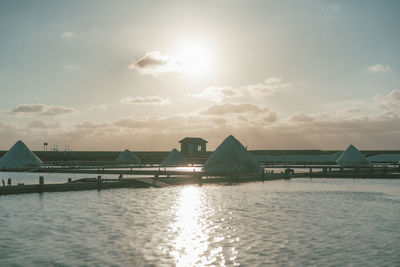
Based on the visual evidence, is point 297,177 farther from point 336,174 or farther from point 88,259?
point 88,259

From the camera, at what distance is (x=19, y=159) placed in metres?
87.6

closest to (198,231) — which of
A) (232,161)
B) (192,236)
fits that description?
(192,236)

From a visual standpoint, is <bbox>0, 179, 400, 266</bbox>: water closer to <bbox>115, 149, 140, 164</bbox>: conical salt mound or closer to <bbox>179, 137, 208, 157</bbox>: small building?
<bbox>115, 149, 140, 164</bbox>: conical salt mound

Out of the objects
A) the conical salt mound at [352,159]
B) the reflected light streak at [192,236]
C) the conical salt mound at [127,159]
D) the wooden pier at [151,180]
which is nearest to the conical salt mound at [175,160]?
the conical salt mound at [127,159]

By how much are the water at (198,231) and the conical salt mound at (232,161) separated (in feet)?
96.4

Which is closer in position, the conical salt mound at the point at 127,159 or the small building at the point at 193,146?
the conical salt mound at the point at 127,159

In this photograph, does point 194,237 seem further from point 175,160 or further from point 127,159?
point 127,159

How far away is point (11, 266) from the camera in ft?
50.5

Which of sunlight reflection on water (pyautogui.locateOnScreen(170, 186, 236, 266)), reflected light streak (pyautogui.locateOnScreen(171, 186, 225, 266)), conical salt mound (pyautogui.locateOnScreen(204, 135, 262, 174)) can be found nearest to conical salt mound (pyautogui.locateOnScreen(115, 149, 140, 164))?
conical salt mound (pyautogui.locateOnScreen(204, 135, 262, 174))

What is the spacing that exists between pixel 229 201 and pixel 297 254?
19.5 metres

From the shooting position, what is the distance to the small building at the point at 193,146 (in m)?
141

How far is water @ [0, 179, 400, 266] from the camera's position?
655 inches

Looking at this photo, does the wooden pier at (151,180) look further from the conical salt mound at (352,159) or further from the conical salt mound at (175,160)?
the conical salt mound at (175,160)

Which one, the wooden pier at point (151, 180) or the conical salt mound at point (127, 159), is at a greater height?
the conical salt mound at point (127, 159)
